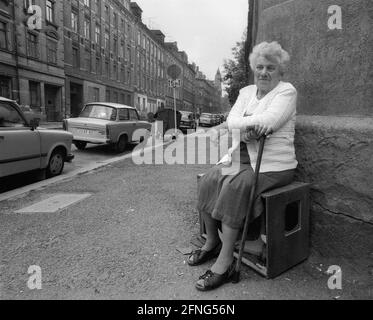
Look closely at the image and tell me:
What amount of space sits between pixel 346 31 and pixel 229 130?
1.22 metres

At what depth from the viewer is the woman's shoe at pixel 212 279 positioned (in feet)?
7.78

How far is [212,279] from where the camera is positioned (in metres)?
2.39

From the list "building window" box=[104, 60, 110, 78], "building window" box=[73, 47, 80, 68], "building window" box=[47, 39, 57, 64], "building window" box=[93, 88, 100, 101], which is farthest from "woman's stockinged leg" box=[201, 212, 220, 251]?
"building window" box=[104, 60, 110, 78]

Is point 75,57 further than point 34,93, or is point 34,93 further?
point 75,57

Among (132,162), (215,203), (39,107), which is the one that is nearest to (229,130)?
(215,203)

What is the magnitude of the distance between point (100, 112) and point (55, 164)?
473cm

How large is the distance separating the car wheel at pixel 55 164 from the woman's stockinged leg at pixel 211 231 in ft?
16.0

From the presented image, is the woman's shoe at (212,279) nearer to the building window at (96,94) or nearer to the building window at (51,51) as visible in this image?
the building window at (51,51)

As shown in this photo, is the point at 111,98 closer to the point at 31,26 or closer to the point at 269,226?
the point at 31,26

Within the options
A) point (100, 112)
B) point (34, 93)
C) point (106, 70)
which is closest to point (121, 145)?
point (100, 112)

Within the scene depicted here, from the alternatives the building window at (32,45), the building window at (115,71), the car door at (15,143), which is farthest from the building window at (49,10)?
the car door at (15,143)

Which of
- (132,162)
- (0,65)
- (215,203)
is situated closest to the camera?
(215,203)

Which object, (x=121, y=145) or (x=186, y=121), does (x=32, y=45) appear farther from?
(x=121, y=145)

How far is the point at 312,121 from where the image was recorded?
2777 mm
